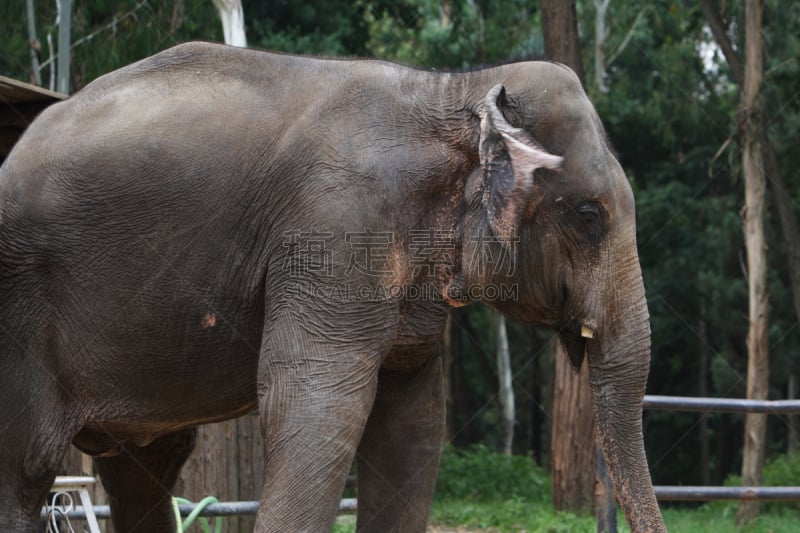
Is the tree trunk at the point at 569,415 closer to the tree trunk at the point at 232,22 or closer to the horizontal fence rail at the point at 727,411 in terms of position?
the tree trunk at the point at 232,22

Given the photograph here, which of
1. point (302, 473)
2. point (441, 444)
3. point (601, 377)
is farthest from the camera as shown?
point (441, 444)

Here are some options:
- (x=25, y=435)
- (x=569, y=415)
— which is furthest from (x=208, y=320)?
(x=569, y=415)

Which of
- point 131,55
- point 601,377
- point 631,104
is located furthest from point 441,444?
point 631,104

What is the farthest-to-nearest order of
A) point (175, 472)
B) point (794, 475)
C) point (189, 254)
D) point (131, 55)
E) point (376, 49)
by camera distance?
point (376, 49), point (794, 475), point (131, 55), point (175, 472), point (189, 254)

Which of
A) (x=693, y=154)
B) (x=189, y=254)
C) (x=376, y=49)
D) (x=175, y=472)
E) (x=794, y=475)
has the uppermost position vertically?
(x=376, y=49)

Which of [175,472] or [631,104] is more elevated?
[631,104]

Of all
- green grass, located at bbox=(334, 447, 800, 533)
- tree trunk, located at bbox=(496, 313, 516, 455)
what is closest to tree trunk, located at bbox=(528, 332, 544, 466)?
tree trunk, located at bbox=(496, 313, 516, 455)

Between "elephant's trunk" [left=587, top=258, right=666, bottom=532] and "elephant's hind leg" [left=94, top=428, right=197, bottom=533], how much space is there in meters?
1.57

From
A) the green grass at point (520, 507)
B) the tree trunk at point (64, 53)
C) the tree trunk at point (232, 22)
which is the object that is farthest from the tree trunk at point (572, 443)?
the tree trunk at point (64, 53)

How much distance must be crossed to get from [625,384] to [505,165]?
2.79ft

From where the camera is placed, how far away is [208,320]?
11.0ft

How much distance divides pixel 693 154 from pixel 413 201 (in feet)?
55.1

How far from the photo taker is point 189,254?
10.8 ft

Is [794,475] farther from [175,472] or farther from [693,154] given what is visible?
[175,472]
